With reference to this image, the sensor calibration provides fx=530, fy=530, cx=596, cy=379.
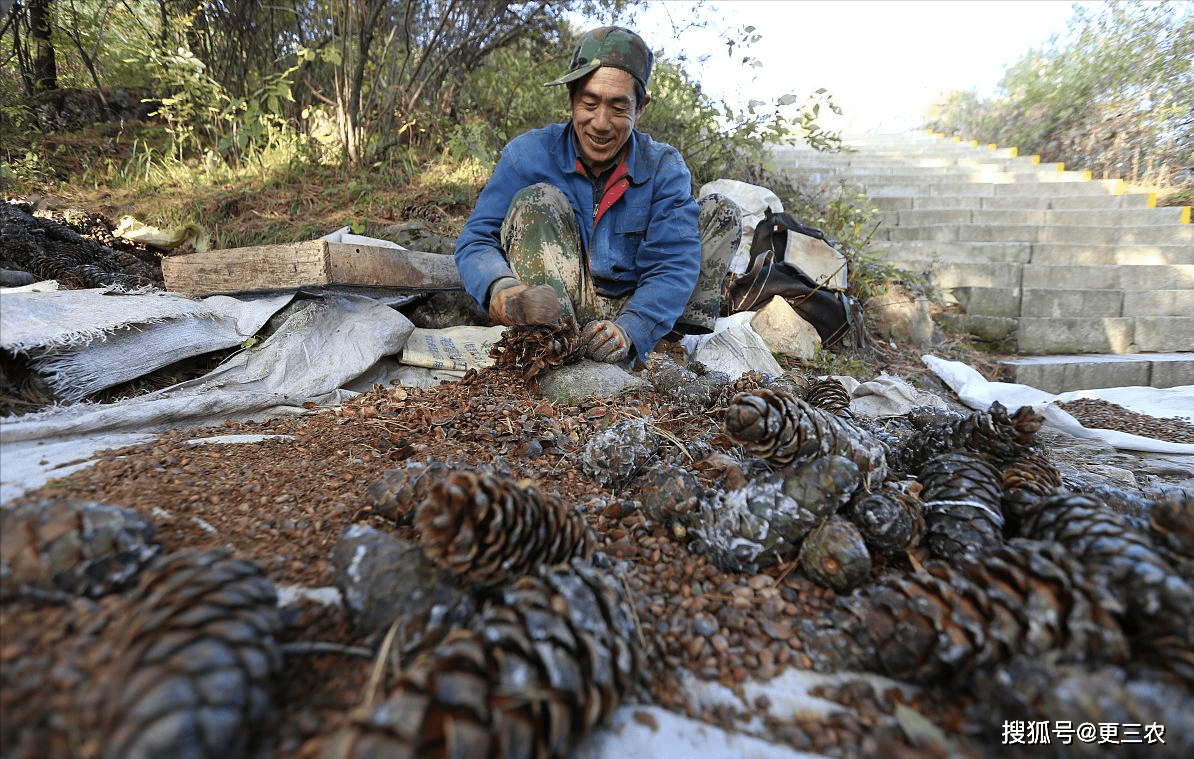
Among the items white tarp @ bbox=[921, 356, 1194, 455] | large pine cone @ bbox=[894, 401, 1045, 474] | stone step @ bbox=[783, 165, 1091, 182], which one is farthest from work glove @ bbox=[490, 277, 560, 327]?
stone step @ bbox=[783, 165, 1091, 182]

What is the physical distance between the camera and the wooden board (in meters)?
3.00

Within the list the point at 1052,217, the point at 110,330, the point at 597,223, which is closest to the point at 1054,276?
the point at 1052,217

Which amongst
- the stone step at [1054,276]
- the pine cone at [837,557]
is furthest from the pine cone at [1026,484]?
the stone step at [1054,276]

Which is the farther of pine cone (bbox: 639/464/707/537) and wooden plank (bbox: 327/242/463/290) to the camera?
wooden plank (bbox: 327/242/463/290)

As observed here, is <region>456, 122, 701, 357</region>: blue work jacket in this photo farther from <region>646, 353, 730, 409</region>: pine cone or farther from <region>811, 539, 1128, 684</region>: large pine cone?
<region>811, 539, 1128, 684</region>: large pine cone

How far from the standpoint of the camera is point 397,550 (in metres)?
1.00

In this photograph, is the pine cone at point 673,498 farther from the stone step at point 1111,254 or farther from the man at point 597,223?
the stone step at point 1111,254

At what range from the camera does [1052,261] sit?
6.36 metres

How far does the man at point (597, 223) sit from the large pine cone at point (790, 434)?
1.28m

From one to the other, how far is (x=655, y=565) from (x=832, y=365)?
343 cm

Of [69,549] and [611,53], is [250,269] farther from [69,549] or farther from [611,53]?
[69,549]

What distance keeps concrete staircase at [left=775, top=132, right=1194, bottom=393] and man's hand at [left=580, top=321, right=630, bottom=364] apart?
4415 mm

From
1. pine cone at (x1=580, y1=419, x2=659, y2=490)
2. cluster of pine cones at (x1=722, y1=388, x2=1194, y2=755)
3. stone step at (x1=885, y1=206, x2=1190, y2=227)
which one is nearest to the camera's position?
cluster of pine cones at (x1=722, y1=388, x2=1194, y2=755)

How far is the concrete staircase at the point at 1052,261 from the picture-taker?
17.3 feet
